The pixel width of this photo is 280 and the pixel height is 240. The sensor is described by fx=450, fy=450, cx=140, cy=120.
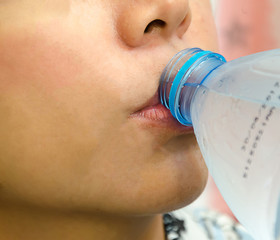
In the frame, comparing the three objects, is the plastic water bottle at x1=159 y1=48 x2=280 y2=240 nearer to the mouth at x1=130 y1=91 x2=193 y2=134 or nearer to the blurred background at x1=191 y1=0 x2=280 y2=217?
the mouth at x1=130 y1=91 x2=193 y2=134

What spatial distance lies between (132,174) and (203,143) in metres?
0.09

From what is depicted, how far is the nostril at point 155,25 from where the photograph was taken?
20.5 inches

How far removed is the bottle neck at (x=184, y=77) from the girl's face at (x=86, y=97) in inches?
0.5

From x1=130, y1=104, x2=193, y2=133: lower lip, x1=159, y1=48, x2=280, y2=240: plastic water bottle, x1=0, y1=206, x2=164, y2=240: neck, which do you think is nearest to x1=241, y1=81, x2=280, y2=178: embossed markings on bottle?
x1=159, y1=48, x2=280, y2=240: plastic water bottle

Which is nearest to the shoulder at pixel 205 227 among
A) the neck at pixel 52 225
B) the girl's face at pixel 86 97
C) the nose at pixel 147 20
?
the neck at pixel 52 225

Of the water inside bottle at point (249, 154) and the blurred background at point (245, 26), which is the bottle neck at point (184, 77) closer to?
the water inside bottle at point (249, 154)

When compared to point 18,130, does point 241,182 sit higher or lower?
lower

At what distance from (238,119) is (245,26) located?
0.79 metres

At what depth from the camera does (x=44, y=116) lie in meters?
0.52

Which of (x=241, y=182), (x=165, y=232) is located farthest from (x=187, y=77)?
(x=165, y=232)

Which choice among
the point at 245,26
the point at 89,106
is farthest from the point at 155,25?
the point at 245,26

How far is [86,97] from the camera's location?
20.1 inches

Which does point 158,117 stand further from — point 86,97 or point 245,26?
point 245,26

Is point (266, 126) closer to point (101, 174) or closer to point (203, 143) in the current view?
point (203, 143)
